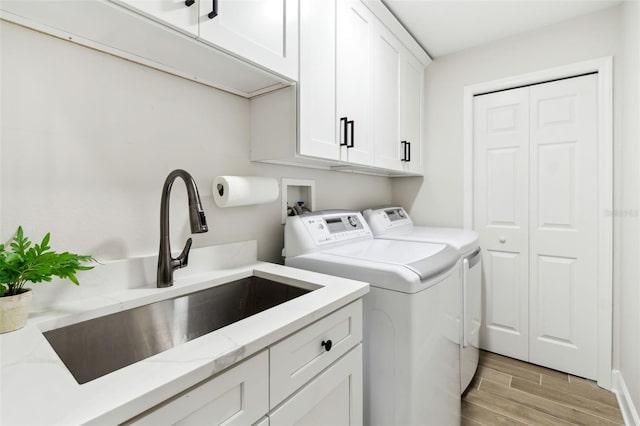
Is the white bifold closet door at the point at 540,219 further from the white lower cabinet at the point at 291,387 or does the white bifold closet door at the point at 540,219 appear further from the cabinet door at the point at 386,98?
the white lower cabinet at the point at 291,387

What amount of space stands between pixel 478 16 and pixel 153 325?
2542 mm

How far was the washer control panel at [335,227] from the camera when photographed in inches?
60.0

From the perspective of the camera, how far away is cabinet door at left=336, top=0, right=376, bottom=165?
150cm

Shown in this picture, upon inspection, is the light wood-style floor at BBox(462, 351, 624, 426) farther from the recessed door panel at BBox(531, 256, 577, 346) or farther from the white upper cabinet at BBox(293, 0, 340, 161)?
the white upper cabinet at BBox(293, 0, 340, 161)

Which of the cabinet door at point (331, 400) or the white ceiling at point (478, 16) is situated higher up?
the white ceiling at point (478, 16)

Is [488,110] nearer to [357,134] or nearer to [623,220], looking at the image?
[623,220]

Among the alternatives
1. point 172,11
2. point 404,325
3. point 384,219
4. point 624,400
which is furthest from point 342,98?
point 624,400

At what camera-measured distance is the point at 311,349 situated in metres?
0.86

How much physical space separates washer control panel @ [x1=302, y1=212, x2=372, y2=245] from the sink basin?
0.39 metres

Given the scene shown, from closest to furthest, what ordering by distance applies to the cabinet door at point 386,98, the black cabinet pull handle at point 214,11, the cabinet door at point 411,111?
1. the black cabinet pull handle at point 214,11
2. the cabinet door at point 386,98
3. the cabinet door at point 411,111

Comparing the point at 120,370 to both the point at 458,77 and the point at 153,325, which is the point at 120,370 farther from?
the point at 458,77

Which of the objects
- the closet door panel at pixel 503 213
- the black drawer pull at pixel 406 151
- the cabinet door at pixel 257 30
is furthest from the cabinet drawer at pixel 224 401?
the closet door panel at pixel 503 213

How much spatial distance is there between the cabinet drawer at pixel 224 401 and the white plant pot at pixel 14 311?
46cm

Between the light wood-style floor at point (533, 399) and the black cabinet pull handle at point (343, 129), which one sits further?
the light wood-style floor at point (533, 399)
